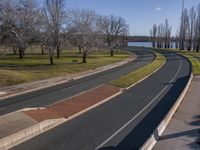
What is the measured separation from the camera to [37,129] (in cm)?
1400

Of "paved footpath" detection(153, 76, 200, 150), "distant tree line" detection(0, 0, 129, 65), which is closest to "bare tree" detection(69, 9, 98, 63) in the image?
"distant tree line" detection(0, 0, 129, 65)

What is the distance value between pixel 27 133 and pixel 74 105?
6.08 metres

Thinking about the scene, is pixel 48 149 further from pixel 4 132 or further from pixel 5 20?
pixel 5 20

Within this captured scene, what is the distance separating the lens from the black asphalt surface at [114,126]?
12.5 m

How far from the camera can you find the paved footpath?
41.4 feet

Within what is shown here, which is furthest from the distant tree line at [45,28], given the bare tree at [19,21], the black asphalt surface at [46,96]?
the black asphalt surface at [46,96]

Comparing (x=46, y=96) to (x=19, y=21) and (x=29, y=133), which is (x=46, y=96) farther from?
(x=19, y=21)

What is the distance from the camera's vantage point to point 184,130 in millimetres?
14914

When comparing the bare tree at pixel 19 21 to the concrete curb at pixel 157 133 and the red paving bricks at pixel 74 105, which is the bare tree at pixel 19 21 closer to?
the red paving bricks at pixel 74 105

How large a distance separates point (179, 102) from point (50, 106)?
9028mm

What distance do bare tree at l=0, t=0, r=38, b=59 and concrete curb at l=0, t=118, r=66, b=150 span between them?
104ft

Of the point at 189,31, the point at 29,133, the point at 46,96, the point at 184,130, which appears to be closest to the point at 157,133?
the point at 184,130

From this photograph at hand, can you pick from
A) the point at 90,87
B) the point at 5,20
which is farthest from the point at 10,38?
the point at 90,87

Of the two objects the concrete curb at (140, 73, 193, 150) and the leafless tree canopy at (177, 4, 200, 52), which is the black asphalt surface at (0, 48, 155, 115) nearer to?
the concrete curb at (140, 73, 193, 150)
